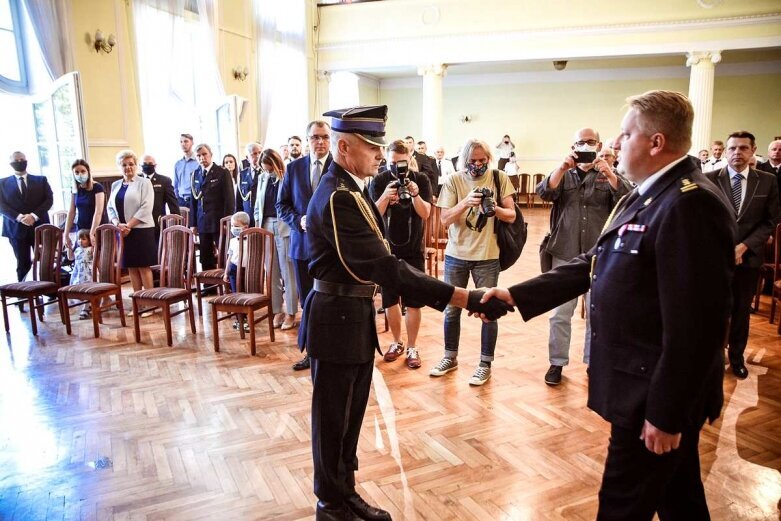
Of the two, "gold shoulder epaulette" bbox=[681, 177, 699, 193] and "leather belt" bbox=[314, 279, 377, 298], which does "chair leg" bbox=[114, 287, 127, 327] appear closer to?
"leather belt" bbox=[314, 279, 377, 298]

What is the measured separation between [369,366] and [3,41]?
6582 mm

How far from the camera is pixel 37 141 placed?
6.60m

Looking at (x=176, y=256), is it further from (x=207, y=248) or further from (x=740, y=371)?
(x=740, y=371)

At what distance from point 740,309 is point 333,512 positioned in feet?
10.3

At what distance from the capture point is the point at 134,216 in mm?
5289

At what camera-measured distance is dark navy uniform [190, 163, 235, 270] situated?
6035 mm

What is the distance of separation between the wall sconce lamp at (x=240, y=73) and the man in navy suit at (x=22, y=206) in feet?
15.7

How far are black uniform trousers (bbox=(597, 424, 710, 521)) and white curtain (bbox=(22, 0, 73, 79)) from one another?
7.06 meters

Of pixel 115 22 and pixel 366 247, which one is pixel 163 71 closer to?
pixel 115 22

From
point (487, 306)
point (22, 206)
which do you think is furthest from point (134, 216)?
point (487, 306)

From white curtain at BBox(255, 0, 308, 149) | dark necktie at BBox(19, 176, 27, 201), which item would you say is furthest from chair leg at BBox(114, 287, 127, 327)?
white curtain at BBox(255, 0, 308, 149)

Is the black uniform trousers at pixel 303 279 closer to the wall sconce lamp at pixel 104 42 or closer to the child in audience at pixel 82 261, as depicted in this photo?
the child in audience at pixel 82 261

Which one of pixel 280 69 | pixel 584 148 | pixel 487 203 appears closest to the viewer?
pixel 584 148

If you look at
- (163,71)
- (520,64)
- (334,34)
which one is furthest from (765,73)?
(163,71)
